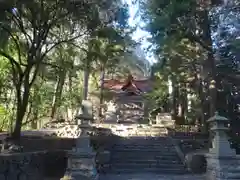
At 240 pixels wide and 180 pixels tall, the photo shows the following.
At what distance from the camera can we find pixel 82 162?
11133 millimetres

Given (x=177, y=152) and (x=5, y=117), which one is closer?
(x=177, y=152)

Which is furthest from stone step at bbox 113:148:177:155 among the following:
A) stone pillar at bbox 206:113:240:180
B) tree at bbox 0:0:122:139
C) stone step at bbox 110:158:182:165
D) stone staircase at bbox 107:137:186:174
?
tree at bbox 0:0:122:139

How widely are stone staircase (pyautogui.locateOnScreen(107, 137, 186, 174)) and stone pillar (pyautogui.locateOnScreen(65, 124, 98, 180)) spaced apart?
2563 millimetres

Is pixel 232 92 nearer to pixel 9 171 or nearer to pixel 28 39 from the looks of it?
pixel 28 39

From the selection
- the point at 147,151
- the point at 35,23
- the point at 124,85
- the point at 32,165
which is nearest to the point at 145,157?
the point at 147,151

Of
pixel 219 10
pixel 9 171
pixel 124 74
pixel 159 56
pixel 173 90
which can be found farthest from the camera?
pixel 124 74

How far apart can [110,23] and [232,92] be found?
7.46 metres

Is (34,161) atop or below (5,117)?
below

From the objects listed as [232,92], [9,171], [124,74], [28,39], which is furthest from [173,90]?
[9,171]

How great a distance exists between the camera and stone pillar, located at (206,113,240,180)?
10.9m

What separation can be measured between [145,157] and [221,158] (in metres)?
4.40

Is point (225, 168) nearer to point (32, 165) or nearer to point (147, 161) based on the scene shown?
point (147, 161)

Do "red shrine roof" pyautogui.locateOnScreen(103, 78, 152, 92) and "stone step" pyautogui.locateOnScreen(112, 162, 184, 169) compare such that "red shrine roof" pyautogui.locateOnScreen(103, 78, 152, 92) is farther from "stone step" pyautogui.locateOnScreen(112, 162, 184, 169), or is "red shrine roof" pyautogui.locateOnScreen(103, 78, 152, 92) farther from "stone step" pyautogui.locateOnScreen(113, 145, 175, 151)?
"stone step" pyautogui.locateOnScreen(112, 162, 184, 169)

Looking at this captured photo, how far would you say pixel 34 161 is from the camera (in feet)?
37.7
